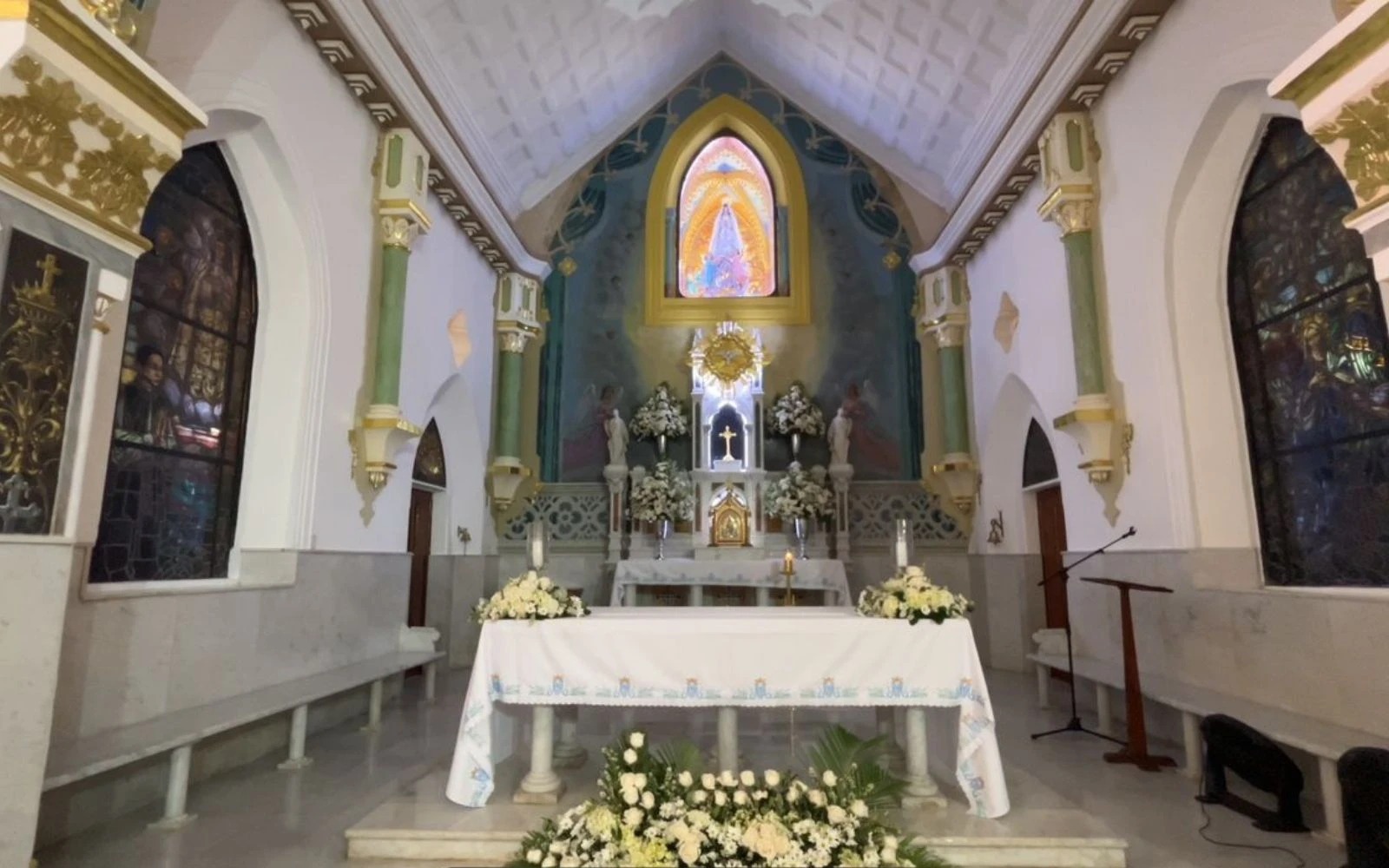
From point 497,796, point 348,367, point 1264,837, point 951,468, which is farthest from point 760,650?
point 951,468

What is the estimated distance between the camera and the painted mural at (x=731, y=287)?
34.8ft

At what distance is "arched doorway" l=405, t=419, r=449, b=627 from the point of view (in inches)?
341

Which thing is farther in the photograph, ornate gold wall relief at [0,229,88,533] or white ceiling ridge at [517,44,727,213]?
white ceiling ridge at [517,44,727,213]

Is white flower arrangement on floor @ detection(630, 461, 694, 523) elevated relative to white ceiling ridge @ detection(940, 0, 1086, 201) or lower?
lower

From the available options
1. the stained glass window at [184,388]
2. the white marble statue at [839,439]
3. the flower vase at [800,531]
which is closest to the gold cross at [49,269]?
the stained glass window at [184,388]

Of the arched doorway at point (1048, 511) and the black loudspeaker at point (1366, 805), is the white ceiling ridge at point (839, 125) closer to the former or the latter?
the arched doorway at point (1048, 511)

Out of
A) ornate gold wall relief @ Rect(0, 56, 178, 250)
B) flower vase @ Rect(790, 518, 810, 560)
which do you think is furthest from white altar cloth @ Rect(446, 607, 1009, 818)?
flower vase @ Rect(790, 518, 810, 560)

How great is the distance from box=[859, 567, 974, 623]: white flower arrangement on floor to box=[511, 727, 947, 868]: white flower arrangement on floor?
1254 mm

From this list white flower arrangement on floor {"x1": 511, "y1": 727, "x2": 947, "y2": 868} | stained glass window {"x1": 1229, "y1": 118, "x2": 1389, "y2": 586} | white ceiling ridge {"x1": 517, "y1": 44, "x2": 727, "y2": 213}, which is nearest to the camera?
white flower arrangement on floor {"x1": 511, "y1": 727, "x2": 947, "y2": 868}

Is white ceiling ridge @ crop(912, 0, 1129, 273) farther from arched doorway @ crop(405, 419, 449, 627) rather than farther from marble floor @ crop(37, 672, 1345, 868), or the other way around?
arched doorway @ crop(405, 419, 449, 627)

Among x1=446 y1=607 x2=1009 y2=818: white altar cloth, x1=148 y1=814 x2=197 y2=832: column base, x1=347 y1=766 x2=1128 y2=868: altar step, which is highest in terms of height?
x1=446 y1=607 x2=1009 y2=818: white altar cloth

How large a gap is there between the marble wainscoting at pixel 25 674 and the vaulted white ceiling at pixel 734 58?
503cm

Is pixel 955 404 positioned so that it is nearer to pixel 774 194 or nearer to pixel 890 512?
pixel 890 512

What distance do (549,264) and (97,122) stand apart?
25.3 feet
